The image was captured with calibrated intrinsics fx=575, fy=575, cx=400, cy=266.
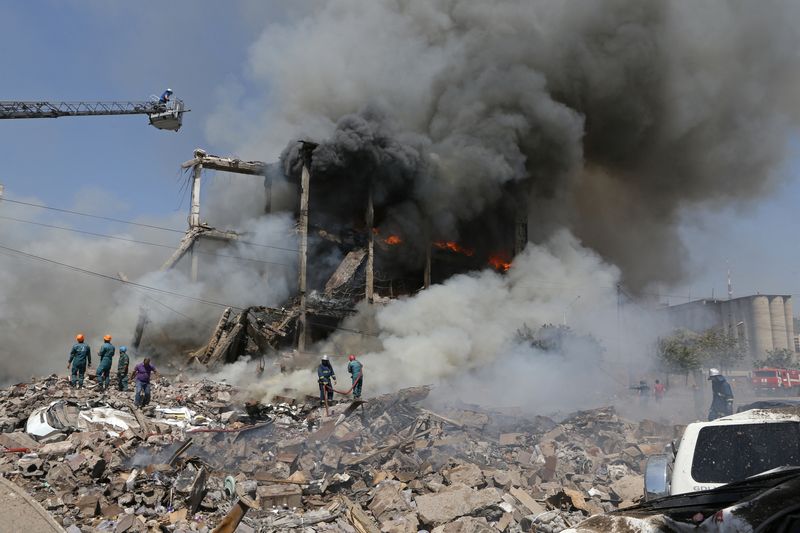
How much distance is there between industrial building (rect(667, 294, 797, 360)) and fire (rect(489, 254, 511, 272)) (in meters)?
25.5

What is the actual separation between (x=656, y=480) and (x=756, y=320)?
53008 millimetres

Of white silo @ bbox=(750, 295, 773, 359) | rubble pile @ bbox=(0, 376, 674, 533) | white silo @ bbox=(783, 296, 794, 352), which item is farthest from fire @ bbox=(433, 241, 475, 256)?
white silo @ bbox=(783, 296, 794, 352)

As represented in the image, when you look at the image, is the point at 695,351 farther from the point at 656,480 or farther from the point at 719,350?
the point at 656,480

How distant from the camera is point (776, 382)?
83.6 ft

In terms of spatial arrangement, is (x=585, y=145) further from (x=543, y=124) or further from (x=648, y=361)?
(x=648, y=361)

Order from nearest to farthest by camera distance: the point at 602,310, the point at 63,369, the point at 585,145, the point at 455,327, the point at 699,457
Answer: the point at 699,457 < the point at 63,369 < the point at 455,327 < the point at 602,310 < the point at 585,145

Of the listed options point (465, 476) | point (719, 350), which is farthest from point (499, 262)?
point (465, 476)

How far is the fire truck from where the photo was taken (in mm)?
24766

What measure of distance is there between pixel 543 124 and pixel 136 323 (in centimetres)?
1845

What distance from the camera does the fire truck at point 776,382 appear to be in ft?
81.3

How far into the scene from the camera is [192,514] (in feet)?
19.2

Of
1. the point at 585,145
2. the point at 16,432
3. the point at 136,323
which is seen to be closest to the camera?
the point at 16,432

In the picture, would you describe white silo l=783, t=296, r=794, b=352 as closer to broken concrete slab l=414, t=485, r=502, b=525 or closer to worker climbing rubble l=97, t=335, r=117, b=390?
worker climbing rubble l=97, t=335, r=117, b=390

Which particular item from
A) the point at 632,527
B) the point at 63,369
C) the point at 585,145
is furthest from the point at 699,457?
the point at 585,145
